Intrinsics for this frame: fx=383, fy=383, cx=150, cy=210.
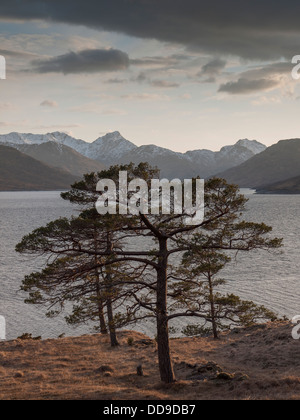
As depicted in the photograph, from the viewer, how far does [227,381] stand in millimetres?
20938

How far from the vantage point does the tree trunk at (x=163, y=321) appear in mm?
19953

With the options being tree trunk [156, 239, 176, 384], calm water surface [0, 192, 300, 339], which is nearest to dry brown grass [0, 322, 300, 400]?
Answer: tree trunk [156, 239, 176, 384]

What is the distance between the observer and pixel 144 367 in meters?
26.2

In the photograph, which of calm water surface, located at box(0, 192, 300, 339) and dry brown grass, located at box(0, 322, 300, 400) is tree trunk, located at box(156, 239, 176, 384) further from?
calm water surface, located at box(0, 192, 300, 339)

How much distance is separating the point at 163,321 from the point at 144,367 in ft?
26.5

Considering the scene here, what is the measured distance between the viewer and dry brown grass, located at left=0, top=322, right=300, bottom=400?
1886 cm

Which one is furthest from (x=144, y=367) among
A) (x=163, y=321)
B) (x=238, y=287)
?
(x=238, y=287)

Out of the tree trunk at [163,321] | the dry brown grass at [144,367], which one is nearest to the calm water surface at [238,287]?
the dry brown grass at [144,367]

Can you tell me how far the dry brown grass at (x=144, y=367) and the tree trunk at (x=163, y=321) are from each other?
28.4 inches

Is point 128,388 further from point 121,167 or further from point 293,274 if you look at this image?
point 293,274

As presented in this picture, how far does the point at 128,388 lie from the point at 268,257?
208ft
